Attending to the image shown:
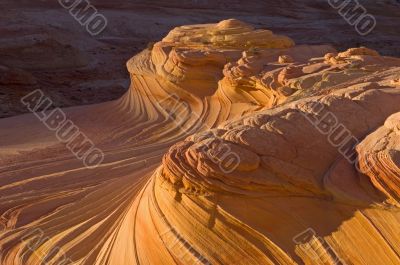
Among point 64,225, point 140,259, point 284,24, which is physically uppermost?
point 284,24

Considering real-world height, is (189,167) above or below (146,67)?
below

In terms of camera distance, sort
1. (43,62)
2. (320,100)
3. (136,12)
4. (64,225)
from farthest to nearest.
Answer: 1. (136,12)
2. (43,62)
3. (64,225)
4. (320,100)

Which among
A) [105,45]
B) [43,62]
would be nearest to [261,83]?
[43,62]

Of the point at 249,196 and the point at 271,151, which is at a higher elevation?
the point at 271,151

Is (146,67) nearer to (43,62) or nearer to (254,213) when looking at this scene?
(254,213)

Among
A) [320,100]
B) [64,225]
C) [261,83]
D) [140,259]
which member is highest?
[261,83]

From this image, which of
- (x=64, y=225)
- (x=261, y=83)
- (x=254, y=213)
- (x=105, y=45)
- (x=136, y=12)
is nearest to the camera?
(x=254, y=213)

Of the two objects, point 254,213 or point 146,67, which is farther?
point 146,67

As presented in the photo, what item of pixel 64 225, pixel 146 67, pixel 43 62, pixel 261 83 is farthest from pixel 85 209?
pixel 43 62

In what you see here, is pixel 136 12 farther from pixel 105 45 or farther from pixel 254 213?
pixel 254 213
